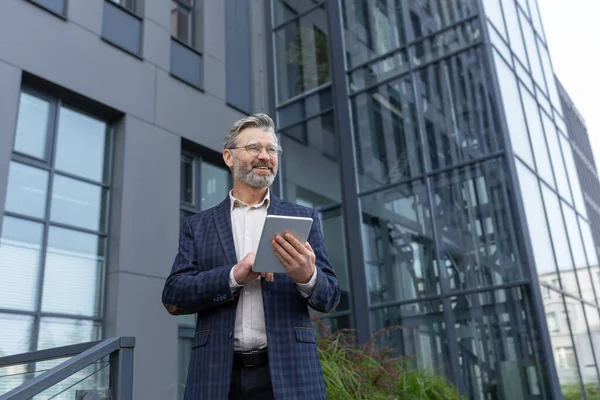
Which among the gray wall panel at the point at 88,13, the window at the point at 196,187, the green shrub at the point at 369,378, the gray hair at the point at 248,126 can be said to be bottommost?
the green shrub at the point at 369,378

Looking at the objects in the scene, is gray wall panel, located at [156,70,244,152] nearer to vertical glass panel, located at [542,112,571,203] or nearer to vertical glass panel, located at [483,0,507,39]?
vertical glass panel, located at [483,0,507,39]

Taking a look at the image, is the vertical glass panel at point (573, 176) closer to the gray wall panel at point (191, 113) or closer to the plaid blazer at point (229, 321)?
the gray wall panel at point (191, 113)

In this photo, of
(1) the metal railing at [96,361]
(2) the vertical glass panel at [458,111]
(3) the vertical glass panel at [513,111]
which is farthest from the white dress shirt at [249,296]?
(3) the vertical glass panel at [513,111]

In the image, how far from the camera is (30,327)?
614 centimetres

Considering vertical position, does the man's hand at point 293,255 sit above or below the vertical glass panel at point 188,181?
below

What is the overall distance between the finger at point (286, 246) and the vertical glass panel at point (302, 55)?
8684mm

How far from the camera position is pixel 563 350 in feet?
24.1

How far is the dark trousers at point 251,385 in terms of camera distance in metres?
1.84

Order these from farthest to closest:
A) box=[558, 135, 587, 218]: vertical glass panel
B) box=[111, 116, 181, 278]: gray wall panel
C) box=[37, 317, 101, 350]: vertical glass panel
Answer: box=[558, 135, 587, 218]: vertical glass panel
box=[111, 116, 181, 278]: gray wall panel
box=[37, 317, 101, 350]: vertical glass panel

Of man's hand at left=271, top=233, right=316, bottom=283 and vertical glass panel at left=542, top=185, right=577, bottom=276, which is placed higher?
vertical glass panel at left=542, top=185, right=577, bottom=276

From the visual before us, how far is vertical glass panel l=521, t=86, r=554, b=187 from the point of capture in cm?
888

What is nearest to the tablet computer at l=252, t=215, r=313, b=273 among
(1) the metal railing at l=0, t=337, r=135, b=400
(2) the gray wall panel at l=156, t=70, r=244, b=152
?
(1) the metal railing at l=0, t=337, r=135, b=400

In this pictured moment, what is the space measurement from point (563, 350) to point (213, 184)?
18.1 ft

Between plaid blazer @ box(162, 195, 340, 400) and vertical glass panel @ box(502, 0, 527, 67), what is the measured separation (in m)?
8.70
